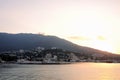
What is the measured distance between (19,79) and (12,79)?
217cm

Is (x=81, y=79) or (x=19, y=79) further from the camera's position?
(x=81, y=79)

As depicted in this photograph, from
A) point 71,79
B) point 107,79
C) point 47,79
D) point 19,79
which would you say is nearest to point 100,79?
point 107,79

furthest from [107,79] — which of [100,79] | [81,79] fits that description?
[81,79]

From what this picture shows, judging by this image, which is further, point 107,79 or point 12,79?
point 107,79

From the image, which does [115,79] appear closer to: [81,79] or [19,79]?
[81,79]

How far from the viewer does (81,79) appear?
10869 centimetres

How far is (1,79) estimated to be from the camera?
98688mm

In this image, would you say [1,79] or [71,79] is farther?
[71,79]

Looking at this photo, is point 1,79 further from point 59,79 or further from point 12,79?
point 59,79

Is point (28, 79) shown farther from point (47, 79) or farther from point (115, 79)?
point (115, 79)

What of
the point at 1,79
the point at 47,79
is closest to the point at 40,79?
the point at 47,79

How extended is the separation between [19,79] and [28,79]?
326cm

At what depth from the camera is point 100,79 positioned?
111 m

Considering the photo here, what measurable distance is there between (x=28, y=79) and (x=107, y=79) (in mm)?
27948
